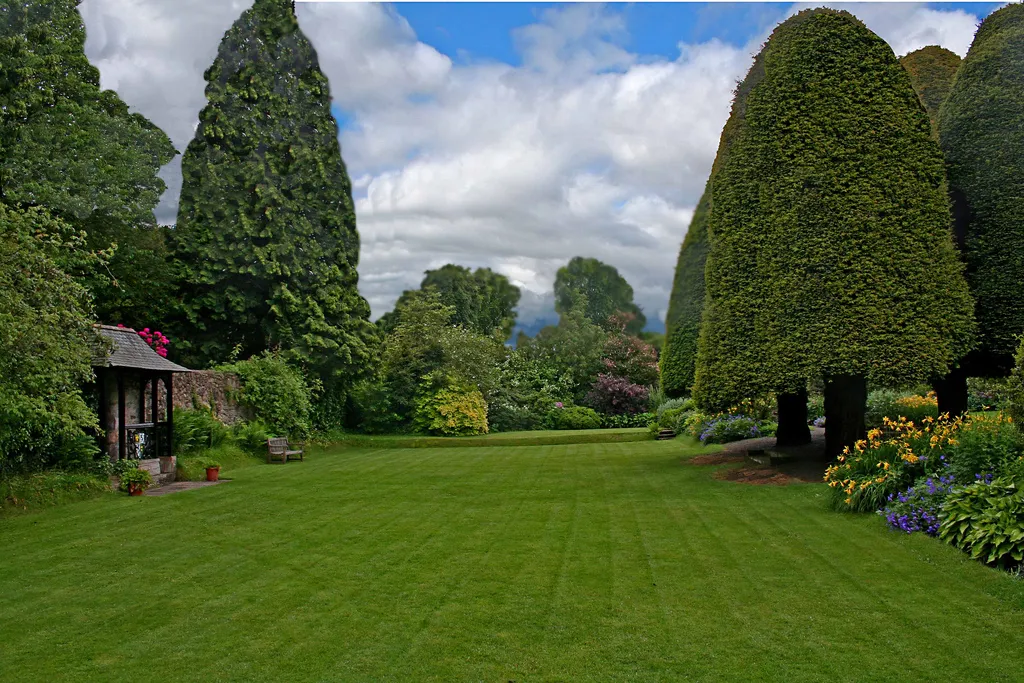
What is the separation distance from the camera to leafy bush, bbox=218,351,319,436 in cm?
2166

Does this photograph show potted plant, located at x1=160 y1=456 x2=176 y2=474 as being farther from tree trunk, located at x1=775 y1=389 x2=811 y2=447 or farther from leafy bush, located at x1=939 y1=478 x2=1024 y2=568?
leafy bush, located at x1=939 y1=478 x2=1024 y2=568

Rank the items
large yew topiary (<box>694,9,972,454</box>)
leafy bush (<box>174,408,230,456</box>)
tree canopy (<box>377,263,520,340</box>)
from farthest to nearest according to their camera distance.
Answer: tree canopy (<box>377,263,520,340</box>), leafy bush (<box>174,408,230,456</box>), large yew topiary (<box>694,9,972,454</box>)

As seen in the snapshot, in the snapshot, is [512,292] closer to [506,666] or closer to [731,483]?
[731,483]

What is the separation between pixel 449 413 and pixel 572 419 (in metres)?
6.44

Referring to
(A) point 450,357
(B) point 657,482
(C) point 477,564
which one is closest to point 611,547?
(C) point 477,564

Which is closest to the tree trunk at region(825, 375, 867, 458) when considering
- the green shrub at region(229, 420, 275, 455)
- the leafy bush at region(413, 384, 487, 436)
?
the green shrub at region(229, 420, 275, 455)

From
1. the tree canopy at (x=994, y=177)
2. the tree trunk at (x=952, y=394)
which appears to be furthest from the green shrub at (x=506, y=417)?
the tree canopy at (x=994, y=177)

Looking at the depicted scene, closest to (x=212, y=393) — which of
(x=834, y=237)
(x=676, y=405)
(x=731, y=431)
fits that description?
(x=731, y=431)

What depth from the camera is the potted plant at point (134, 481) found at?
43.0 feet

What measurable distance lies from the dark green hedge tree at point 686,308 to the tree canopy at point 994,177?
6583mm

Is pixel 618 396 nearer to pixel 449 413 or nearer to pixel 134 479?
pixel 449 413

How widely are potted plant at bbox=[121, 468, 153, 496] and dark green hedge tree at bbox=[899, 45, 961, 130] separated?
1883 centimetres

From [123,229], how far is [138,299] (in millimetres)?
2280

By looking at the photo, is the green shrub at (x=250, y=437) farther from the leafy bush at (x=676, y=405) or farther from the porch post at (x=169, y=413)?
the leafy bush at (x=676, y=405)
